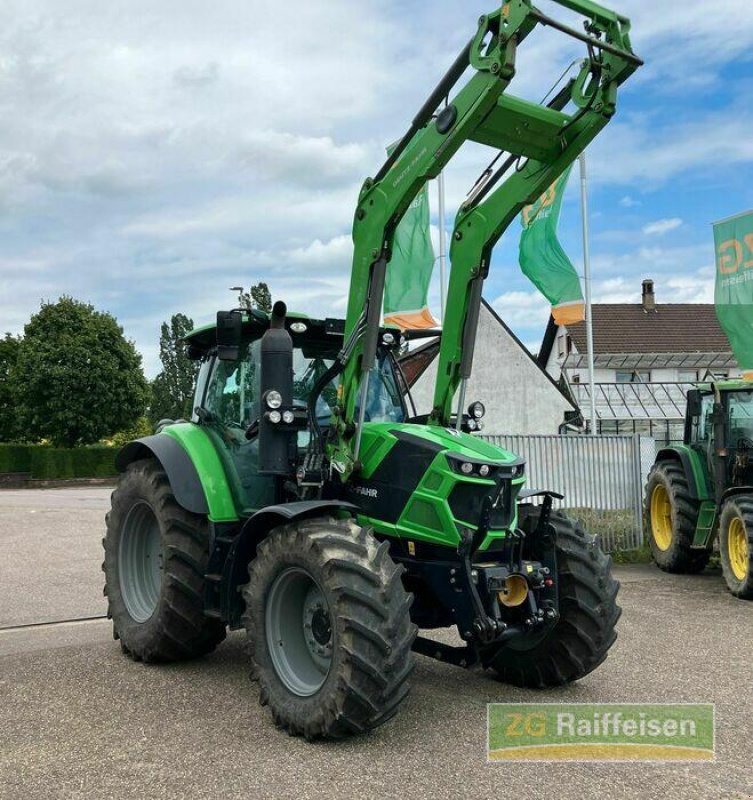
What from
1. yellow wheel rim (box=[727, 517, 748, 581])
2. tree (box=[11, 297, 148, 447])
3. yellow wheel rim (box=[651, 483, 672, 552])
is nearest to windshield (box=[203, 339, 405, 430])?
yellow wheel rim (box=[727, 517, 748, 581])

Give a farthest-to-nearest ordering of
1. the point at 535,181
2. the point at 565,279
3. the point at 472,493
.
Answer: the point at 565,279, the point at 535,181, the point at 472,493

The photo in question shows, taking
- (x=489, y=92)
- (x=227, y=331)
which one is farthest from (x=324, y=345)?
(x=489, y=92)

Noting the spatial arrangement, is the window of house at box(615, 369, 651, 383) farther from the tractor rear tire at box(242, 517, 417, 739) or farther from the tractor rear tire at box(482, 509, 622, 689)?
the tractor rear tire at box(242, 517, 417, 739)

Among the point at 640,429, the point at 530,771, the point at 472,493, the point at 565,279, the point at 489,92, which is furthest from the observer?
the point at 640,429

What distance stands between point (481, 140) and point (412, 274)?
1134 centimetres

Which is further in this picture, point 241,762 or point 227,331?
point 227,331

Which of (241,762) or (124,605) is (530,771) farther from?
(124,605)

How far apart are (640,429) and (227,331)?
93.8 feet

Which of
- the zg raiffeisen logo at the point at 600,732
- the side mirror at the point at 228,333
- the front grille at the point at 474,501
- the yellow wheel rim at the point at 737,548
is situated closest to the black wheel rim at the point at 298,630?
the front grille at the point at 474,501

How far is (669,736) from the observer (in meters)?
4.80

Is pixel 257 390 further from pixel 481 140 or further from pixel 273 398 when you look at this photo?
pixel 481 140

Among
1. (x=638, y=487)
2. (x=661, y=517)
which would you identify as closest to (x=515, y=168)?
(x=661, y=517)

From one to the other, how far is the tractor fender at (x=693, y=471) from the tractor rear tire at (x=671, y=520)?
7 centimetres

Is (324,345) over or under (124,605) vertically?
over
